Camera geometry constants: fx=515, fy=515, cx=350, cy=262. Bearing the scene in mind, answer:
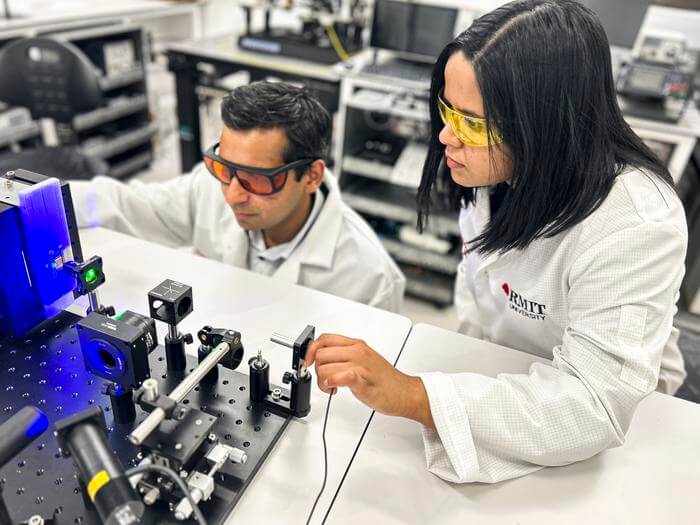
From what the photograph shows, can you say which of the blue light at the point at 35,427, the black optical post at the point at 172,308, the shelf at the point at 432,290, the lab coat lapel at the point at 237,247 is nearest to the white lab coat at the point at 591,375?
the black optical post at the point at 172,308

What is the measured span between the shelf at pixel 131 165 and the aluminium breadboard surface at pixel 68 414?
8.07 feet

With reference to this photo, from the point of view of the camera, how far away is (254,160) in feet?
3.99

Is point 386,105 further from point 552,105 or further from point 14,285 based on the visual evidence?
→ point 14,285

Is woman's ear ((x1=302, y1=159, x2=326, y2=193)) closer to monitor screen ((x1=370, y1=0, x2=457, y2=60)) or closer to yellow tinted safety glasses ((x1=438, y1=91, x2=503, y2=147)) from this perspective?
yellow tinted safety glasses ((x1=438, y1=91, x2=503, y2=147))

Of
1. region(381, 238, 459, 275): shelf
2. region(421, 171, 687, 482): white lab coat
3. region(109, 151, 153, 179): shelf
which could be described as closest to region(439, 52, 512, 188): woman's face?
region(421, 171, 687, 482): white lab coat

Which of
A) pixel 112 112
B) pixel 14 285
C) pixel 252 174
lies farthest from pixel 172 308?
pixel 112 112

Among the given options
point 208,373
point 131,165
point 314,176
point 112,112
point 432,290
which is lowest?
point 432,290

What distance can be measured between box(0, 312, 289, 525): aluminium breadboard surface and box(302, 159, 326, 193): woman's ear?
0.60 m

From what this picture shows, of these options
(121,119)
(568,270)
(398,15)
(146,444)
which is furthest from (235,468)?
(121,119)

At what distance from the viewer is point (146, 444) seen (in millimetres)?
651

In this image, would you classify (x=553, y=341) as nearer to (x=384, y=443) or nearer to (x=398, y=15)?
(x=384, y=443)

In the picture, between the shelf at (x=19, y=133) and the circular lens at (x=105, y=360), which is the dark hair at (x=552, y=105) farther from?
the shelf at (x=19, y=133)

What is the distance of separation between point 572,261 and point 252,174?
697 millimetres

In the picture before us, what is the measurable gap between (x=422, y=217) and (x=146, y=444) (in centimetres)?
82
